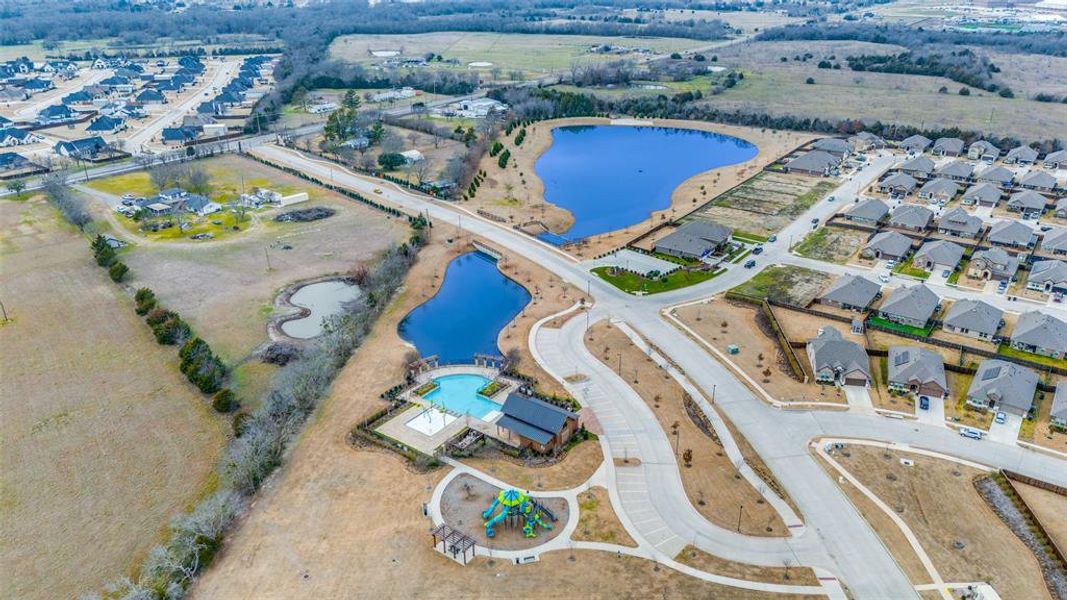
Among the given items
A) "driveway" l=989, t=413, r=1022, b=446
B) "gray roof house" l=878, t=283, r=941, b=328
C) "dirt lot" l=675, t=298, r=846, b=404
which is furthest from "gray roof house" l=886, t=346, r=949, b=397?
"gray roof house" l=878, t=283, r=941, b=328

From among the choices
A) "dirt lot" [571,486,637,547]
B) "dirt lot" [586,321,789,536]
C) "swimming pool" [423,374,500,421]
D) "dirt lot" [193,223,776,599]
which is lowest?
"swimming pool" [423,374,500,421]

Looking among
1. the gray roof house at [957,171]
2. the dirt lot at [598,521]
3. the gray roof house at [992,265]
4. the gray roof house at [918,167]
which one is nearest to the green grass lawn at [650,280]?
the gray roof house at [992,265]

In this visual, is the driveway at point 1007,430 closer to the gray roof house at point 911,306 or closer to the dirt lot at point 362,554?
the gray roof house at point 911,306

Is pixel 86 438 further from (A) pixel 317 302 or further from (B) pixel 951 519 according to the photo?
(B) pixel 951 519

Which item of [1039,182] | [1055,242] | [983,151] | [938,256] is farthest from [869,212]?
[983,151]

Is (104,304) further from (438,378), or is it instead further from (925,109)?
(925,109)

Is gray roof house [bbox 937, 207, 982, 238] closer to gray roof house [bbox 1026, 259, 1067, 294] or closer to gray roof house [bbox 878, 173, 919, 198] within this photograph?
gray roof house [bbox 1026, 259, 1067, 294]
